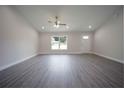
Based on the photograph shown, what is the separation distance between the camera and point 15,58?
5211 mm

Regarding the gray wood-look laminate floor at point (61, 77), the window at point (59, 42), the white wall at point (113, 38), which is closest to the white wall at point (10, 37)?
the gray wood-look laminate floor at point (61, 77)

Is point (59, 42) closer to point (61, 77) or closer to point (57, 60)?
point (57, 60)

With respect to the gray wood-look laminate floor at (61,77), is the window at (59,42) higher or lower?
higher

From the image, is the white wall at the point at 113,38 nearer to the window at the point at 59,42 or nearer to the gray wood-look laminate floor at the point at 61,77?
the gray wood-look laminate floor at the point at 61,77

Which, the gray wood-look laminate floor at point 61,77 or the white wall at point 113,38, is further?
the white wall at point 113,38

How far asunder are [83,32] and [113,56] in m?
4.66

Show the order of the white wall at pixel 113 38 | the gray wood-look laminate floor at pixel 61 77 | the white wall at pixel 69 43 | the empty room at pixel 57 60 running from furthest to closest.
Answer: the white wall at pixel 69 43, the white wall at pixel 113 38, the empty room at pixel 57 60, the gray wood-look laminate floor at pixel 61 77

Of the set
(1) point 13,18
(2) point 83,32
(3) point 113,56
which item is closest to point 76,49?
(2) point 83,32

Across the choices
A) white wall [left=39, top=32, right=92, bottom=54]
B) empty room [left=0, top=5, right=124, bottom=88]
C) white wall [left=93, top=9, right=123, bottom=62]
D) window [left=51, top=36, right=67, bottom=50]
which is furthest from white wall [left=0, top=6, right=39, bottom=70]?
white wall [left=93, top=9, right=123, bottom=62]

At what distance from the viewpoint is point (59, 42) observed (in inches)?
Result: 406

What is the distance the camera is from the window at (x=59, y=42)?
10.3 meters

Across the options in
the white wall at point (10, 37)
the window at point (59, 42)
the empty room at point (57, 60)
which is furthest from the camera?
the window at point (59, 42)
